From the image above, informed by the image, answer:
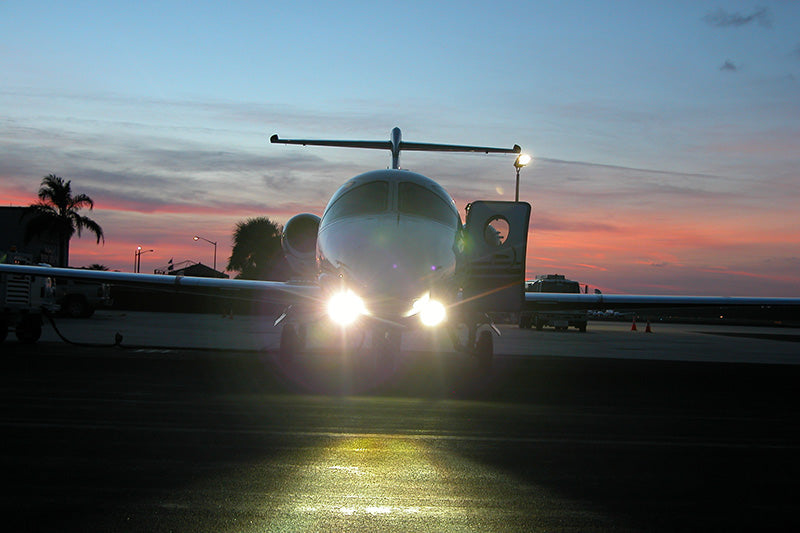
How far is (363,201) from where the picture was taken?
1158 cm

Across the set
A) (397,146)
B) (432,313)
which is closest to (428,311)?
(432,313)

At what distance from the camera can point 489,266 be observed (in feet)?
38.7

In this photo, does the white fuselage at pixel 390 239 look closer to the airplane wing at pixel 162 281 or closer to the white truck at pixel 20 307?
the airplane wing at pixel 162 281

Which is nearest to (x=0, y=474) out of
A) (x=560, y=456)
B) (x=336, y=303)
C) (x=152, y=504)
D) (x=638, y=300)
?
(x=152, y=504)

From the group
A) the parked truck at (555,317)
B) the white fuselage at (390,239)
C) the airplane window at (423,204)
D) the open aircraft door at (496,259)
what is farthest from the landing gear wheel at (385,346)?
the parked truck at (555,317)

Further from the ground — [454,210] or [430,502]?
[454,210]

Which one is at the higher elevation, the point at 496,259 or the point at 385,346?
the point at 496,259

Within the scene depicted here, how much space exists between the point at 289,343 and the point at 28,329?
24.2ft

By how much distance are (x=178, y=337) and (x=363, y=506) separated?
1754cm

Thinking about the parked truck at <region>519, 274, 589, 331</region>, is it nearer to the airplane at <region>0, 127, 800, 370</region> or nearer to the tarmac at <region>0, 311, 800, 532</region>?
the airplane at <region>0, 127, 800, 370</region>

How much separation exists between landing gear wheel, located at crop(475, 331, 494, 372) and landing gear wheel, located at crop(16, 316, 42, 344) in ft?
32.9

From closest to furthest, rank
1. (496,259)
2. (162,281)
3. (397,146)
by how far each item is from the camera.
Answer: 1. (496,259)
2. (162,281)
3. (397,146)

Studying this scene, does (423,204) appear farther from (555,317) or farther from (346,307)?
(555,317)

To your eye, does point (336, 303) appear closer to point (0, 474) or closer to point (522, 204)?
point (522, 204)
